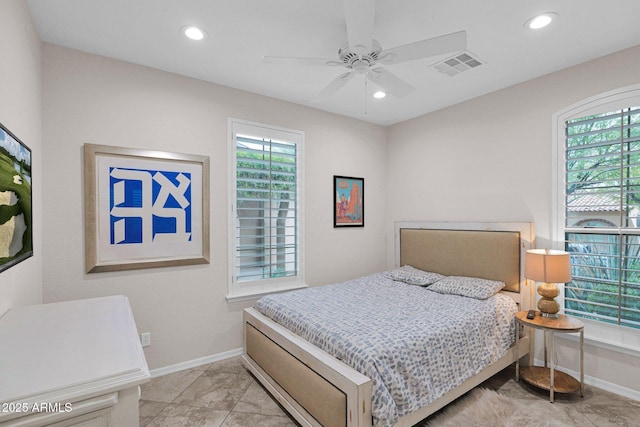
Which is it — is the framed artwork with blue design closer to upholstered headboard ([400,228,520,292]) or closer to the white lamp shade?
upholstered headboard ([400,228,520,292])

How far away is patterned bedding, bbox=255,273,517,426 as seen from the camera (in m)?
1.80

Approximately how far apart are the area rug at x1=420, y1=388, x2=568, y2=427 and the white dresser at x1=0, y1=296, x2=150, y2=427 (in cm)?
192

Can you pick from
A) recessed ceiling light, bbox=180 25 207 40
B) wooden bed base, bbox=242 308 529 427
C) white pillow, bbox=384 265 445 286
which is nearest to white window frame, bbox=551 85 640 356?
wooden bed base, bbox=242 308 529 427

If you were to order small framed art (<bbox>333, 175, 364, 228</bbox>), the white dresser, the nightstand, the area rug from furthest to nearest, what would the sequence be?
1. small framed art (<bbox>333, 175, 364, 228</bbox>)
2. the nightstand
3. the area rug
4. the white dresser

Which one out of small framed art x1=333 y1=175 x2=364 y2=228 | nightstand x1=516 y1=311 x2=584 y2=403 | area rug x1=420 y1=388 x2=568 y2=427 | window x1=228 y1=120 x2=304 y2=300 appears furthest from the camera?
small framed art x1=333 y1=175 x2=364 y2=228

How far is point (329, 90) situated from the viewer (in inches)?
94.2

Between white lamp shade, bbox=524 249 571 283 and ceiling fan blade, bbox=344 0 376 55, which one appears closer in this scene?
ceiling fan blade, bbox=344 0 376 55

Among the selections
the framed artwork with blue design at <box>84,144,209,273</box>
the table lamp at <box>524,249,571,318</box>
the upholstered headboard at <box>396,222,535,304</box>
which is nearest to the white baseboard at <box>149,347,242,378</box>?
the framed artwork with blue design at <box>84,144,209,273</box>

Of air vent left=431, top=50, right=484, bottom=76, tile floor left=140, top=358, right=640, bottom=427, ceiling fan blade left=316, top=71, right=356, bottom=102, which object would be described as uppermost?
air vent left=431, top=50, right=484, bottom=76

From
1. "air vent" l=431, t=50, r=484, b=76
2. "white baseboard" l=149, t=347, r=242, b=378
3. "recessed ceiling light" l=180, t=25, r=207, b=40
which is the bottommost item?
"white baseboard" l=149, t=347, r=242, b=378

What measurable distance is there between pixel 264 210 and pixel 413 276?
183 centimetres

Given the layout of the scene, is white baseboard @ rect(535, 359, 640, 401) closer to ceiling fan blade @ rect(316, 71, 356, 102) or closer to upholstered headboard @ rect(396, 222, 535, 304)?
upholstered headboard @ rect(396, 222, 535, 304)

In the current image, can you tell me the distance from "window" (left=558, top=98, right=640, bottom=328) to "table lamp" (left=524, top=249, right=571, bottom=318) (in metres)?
0.32

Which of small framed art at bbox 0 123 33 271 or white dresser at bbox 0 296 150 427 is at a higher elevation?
small framed art at bbox 0 123 33 271
